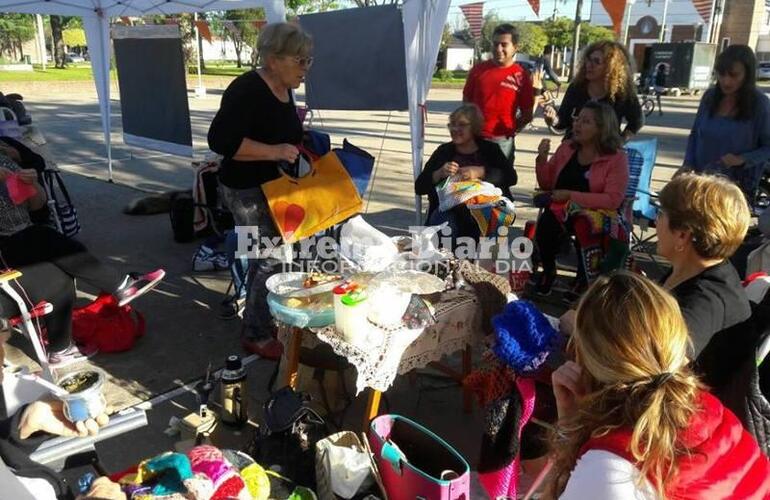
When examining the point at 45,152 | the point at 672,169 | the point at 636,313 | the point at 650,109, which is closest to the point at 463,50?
the point at 650,109

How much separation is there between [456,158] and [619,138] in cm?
102

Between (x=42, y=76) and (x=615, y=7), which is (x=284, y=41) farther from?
(x=42, y=76)

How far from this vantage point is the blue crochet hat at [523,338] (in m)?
2.19

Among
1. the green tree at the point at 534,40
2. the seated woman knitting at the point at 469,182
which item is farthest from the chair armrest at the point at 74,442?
the green tree at the point at 534,40

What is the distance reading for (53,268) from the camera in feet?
11.3

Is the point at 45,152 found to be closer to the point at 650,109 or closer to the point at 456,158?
the point at 456,158

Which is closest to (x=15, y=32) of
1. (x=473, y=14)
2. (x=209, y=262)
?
(x=473, y=14)

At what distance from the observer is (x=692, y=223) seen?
6.40ft

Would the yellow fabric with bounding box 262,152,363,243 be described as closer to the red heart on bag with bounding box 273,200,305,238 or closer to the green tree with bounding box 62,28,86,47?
the red heart on bag with bounding box 273,200,305,238

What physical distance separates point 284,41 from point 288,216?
85 cm

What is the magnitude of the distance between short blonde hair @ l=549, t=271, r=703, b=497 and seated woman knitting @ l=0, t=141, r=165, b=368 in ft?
9.70

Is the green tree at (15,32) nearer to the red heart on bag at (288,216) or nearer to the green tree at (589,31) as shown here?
the green tree at (589,31)

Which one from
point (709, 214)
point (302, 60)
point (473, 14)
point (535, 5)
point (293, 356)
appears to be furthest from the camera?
point (473, 14)

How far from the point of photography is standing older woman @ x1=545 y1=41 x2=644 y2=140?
418 cm
